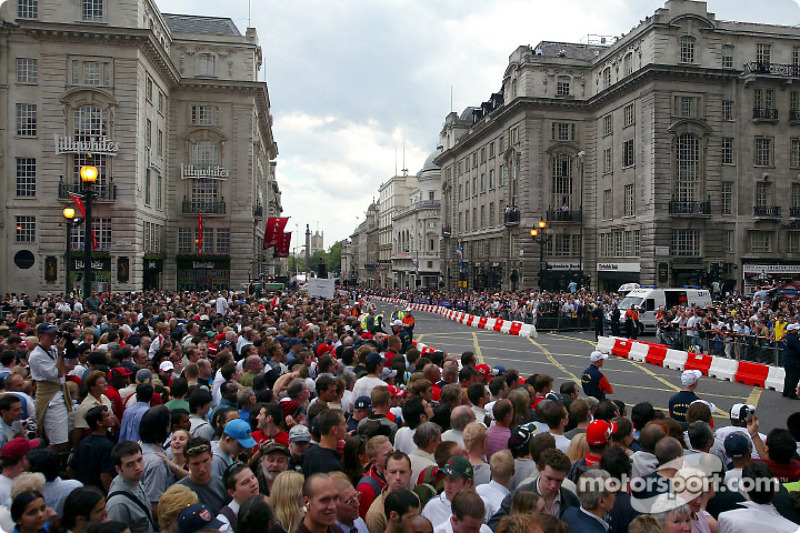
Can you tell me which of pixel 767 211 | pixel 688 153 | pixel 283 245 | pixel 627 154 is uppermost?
pixel 627 154

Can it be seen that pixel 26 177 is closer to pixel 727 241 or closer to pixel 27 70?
pixel 27 70

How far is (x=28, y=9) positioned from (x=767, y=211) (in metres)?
52.7

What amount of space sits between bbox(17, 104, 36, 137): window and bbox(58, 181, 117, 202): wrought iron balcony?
3.79 m

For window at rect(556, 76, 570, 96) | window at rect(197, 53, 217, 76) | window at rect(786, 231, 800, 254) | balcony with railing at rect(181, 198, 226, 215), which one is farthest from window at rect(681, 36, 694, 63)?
balcony with railing at rect(181, 198, 226, 215)

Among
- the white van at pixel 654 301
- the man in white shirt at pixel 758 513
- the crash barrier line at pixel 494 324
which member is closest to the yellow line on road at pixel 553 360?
the crash barrier line at pixel 494 324

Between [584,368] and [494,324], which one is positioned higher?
[494,324]

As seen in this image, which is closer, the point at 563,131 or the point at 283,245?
the point at 283,245

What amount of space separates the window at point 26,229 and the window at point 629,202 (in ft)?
137

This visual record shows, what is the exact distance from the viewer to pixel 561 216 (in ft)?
175

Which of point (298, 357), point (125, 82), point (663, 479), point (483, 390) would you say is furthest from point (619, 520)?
point (125, 82)

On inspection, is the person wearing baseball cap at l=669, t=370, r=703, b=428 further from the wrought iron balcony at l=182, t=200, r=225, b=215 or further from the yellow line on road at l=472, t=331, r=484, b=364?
the wrought iron balcony at l=182, t=200, r=225, b=215

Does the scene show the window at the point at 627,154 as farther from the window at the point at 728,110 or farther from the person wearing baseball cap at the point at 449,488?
the person wearing baseball cap at the point at 449,488

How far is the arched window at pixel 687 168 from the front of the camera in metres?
43.3

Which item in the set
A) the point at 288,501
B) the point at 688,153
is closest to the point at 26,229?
the point at 288,501
